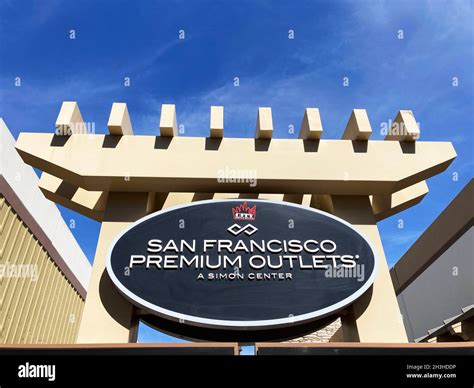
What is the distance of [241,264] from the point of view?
5961 mm

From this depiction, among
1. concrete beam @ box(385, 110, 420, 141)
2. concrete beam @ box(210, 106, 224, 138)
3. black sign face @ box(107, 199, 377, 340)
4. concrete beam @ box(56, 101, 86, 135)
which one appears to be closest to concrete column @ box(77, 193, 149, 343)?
black sign face @ box(107, 199, 377, 340)

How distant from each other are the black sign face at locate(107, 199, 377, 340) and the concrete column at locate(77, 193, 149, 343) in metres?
0.36

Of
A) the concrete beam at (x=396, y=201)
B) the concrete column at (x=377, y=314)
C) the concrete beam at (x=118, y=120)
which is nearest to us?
the concrete column at (x=377, y=314)

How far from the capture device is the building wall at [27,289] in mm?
8453

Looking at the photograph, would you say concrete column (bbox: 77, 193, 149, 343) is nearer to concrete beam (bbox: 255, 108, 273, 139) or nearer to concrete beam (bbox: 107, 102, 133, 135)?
concrete beam (bbox: 107, 102, 133, 135)

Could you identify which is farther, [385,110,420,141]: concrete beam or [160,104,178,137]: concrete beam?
[385,110,420,141]: concrete beam

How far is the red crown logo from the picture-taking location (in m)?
6.42

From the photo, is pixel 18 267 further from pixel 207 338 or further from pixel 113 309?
pixel 207 338

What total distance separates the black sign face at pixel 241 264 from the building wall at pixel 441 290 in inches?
152

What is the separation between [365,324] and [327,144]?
2.98 meters

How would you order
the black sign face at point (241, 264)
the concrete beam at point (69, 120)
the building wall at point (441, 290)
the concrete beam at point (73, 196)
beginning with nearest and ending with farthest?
the black sign face at point (241, 264)
the concrete beam at point (69, 120)
the concrete beam at point (73, 196)
the building wall at point (441, 290)

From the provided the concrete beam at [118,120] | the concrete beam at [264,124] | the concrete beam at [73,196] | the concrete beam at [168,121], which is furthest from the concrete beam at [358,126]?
the concrete beam at [73,196]

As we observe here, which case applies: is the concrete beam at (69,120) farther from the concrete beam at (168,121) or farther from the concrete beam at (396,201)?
the concrete beam at (396,201)
